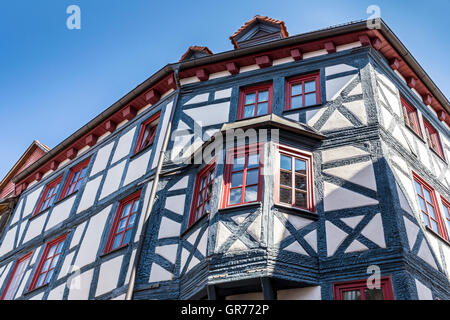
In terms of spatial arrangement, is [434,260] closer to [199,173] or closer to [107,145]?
[199,173]

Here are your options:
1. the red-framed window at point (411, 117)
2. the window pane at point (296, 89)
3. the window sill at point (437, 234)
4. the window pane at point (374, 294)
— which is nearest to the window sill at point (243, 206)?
the window pane at point (374, 294)

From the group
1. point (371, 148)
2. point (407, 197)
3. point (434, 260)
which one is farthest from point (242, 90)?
point (434, 260)

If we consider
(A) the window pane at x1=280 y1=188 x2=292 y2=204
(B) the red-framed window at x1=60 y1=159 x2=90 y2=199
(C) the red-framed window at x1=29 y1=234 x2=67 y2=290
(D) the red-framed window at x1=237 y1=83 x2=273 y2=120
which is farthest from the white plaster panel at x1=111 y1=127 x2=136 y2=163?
(A) the window pane at x1=280 y1=188 x2=292 y2=204

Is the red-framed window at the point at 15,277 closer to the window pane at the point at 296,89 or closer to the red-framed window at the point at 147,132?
the red-framed window at the point at 147,132

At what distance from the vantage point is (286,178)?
9.06 m

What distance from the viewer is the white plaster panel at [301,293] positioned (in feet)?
25.2

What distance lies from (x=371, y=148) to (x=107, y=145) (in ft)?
24.7

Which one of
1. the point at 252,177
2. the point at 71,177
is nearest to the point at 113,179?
the point at 71,177

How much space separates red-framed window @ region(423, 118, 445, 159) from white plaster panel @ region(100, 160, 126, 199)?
24.2 feet

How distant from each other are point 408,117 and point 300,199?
429 centimetres

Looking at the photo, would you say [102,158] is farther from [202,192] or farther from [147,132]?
[202,192]

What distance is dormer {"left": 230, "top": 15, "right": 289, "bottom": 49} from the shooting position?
13469 millimetres

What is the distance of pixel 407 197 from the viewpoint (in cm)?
879
